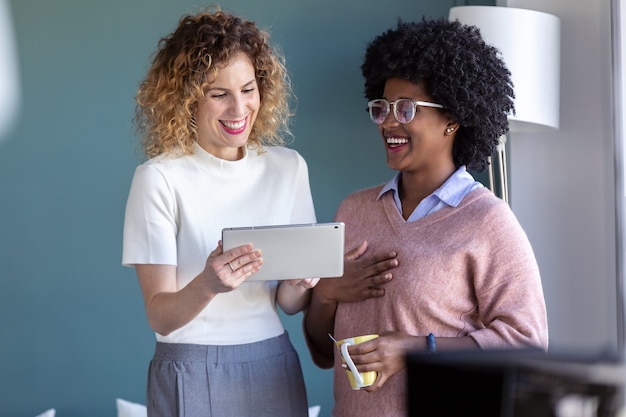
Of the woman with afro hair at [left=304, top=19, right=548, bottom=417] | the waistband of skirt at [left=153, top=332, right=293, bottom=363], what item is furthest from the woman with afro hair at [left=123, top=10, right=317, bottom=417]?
the woman with afro hair at [left=304, top=19, right=548, bottom=417]

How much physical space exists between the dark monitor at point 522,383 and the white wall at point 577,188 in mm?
2212

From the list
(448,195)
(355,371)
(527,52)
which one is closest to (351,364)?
(355,371)

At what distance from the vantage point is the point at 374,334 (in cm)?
193

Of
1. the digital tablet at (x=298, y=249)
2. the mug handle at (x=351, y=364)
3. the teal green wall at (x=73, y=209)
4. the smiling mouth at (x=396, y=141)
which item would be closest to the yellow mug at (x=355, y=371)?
the mug handle at (x=351, y=364)

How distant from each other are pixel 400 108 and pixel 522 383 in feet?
4.06

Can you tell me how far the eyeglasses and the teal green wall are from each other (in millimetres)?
1485

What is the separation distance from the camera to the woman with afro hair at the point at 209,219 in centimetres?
200

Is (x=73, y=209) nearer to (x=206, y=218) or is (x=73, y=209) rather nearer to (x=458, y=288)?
(x=206, y=218)

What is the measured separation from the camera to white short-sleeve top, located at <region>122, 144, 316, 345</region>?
6.56ft

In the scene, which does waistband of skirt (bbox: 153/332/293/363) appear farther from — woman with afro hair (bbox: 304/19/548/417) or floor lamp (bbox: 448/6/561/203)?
floor lamp (bbox: 448/6/561/203)

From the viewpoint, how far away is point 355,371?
1.82 m

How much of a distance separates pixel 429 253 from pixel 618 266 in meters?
1.22

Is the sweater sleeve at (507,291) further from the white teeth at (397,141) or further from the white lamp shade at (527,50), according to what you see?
the white lamp shade at (527,50)

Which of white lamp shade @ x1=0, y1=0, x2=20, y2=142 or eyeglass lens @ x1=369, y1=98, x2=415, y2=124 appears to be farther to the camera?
white lamp shade @ x1=0, y1=0, x2=20, y2=142
